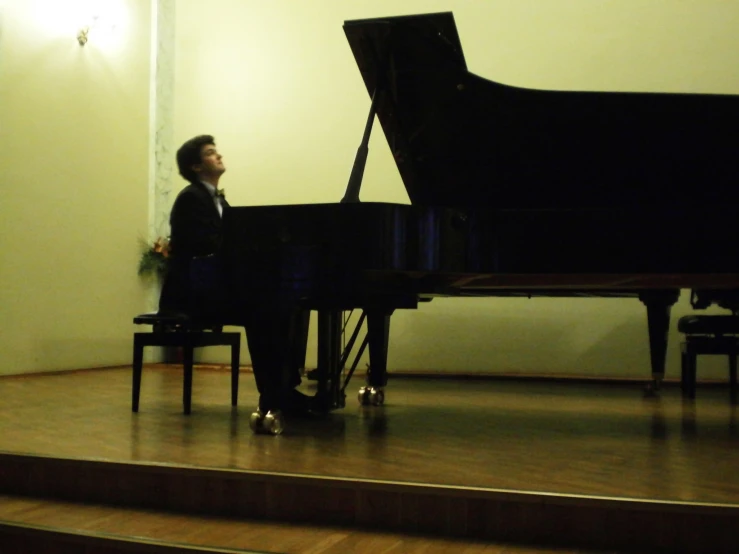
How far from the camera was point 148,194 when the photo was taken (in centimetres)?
683

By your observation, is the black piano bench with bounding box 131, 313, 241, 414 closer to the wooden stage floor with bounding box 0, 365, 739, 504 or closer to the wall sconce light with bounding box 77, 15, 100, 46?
the wooden stage floor with bounding box 0, 365, 739, 504

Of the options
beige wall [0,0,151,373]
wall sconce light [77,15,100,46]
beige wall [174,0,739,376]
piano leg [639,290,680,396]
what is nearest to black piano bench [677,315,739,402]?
piano leg [639,290,680,396]

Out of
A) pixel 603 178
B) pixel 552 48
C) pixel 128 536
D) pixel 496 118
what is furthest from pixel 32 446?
pixel 552 48

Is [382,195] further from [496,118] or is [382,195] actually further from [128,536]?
[128,536]

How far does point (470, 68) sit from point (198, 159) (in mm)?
3031

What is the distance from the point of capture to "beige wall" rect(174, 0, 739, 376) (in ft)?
19.1

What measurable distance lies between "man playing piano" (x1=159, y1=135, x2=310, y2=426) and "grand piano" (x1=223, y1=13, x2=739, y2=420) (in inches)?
3.6

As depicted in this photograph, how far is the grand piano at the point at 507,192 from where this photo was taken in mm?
2574

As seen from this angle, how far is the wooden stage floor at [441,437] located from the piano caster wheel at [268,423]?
4cm

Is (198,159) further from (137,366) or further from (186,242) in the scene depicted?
(137,366)

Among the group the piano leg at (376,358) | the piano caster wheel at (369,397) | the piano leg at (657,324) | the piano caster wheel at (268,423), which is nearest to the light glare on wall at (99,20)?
the piano leg at (376,358)

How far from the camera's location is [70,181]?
19.6ft

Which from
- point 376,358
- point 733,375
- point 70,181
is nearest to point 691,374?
point 733,375

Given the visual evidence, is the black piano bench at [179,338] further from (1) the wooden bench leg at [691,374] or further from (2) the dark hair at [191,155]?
(1) the wooden bench leg at [691,374]
